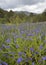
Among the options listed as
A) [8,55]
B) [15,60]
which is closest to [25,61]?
[15,60]

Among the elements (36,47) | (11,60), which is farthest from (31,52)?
(11,60)

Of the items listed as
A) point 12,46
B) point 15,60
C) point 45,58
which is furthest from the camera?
point 12,46

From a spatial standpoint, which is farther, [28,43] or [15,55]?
[28,43]

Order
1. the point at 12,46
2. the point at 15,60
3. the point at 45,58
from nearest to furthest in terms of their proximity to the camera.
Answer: the point at 45,58, the point at 15,60, the point at 12,46

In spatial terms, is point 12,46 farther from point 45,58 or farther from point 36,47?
point 45,58

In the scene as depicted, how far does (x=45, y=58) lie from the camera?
2812 millimetres

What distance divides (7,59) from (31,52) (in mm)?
381

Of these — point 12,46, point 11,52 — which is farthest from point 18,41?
point 11,52

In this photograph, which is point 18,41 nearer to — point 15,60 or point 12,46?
point 12,46

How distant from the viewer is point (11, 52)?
312 centimetres

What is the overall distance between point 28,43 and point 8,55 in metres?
0.41

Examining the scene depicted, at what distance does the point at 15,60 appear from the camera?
3012 millimetres

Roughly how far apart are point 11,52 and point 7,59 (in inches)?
5.0

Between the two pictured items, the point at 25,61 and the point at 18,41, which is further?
the point at 18,41
